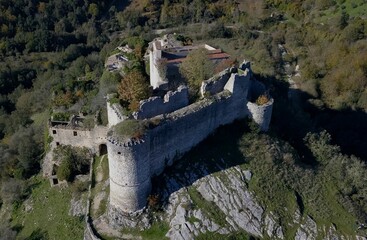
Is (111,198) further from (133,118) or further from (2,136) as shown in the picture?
(2,136)

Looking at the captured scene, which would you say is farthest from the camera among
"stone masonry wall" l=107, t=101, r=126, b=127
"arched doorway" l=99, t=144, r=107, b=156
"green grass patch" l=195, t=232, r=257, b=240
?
"arched doorway" l=99, t=144, r=107, b=156

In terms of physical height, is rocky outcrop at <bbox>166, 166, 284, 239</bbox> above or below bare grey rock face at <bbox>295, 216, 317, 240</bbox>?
above

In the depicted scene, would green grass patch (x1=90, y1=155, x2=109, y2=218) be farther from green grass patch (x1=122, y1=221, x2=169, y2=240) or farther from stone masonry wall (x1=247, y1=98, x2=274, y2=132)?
stone masonry wall (x1=247, y1=98, x2=274, y2=132)

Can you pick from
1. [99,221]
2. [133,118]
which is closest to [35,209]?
[99,221]

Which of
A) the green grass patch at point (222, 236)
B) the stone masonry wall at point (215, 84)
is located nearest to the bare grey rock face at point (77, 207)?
the green grass patch at point (222, 236)

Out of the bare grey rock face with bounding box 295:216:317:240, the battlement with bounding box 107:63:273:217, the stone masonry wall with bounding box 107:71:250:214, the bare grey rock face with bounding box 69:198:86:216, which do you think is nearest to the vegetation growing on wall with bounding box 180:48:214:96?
the battlement with bounding box 107:63:273:217

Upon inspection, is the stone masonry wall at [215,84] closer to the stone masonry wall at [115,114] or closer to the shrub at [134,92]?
the shrub at [134,92]

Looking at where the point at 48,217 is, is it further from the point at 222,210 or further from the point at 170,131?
the point at 222,210

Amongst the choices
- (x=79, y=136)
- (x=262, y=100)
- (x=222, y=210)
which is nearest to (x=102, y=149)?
(x=79, y=136)

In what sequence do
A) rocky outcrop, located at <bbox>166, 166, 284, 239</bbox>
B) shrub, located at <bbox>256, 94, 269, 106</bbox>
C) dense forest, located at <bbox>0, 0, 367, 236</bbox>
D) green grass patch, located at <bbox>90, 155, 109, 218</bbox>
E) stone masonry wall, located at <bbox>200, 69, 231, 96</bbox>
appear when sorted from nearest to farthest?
rocky outcrop, located at <bbox>166, 166, 284, 239</bbox>, green grass patch, located at <bbox>90, 155, 109, 218</bbox>, stone masonry wall, located at <bbox>200, 69, 231, 96</bbox>, shrub, located at <bbox>256, 94, 269, 106</bbox>, dense forest, located at <bbox>0, 0, 367, 236</bbox>
